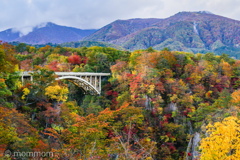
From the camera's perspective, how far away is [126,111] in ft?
56.9

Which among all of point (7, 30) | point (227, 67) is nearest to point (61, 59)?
point (227, 67)

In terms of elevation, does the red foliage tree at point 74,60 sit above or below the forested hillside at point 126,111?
above

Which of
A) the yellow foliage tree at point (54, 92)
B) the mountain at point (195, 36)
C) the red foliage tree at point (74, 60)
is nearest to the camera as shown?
the yellow foliage tree at point (54, 92)

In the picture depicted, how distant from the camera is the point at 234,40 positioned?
13838 cm

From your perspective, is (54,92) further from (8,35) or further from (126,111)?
(8,35)

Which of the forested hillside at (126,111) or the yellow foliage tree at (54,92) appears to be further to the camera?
the yellow foliage tree at (54,92)

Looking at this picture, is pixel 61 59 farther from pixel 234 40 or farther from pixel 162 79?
pixel 234 40

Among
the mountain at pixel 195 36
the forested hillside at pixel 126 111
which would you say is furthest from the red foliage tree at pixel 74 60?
the mountain at pixel 195 36

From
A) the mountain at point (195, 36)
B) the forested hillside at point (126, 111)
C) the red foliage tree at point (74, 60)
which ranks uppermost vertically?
the mountain at point (195, 36)

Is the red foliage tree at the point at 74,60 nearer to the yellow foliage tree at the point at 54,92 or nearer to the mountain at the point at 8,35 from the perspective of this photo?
the yellow foliage tree at the point at 54,92

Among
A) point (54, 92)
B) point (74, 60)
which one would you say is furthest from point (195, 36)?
point (54, 92)

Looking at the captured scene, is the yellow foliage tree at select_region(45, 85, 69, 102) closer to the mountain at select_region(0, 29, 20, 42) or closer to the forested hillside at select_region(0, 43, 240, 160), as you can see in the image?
the forested hillside at select_region(0, 43, 240, 160)

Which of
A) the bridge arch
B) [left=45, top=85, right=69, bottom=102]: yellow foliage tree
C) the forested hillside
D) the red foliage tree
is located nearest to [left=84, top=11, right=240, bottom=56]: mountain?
the forested hillside

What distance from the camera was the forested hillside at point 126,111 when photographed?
8234mm
